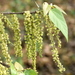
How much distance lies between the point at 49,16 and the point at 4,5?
5377 mm

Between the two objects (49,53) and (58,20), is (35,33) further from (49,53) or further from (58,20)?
(49,53)

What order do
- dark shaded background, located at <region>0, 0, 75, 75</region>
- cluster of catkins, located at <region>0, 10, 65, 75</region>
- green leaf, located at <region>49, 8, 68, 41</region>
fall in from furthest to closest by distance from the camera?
1. dark shaded background, located at <region>0, 0, 75, 75</region>
2. cluster of catkins, located at <region>0, 10, 65, 75</region>
3. green leaf, located at <region>49, 8, 68, 41</region>

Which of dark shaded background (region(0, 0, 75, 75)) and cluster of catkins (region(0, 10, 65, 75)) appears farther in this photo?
dark shaded background (region(0, 0, 75, 75))

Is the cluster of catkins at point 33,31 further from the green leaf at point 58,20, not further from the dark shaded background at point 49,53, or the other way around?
the dark shaded background at point 49,53

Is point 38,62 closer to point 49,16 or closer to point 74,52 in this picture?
point 74,52

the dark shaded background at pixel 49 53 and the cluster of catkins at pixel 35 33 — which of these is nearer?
the cluster of catkins at pixel 35 33

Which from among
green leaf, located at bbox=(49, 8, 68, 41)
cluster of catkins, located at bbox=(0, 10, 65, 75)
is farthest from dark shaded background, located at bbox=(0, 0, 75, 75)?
green leaf, located at bbox=(49, 8, 68, 41)

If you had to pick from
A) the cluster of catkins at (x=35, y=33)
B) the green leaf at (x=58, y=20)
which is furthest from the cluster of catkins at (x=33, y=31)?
the green leaf at (x=58, y=20)

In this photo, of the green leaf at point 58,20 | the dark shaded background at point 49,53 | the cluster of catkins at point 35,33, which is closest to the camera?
the green leaf at point 58,20

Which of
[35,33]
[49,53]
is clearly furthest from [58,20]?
[49,53]

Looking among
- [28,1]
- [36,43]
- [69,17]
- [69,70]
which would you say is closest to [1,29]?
[36,43]

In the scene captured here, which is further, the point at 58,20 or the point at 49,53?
the point at 49,53

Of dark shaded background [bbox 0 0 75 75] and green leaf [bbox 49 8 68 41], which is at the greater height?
dark shaded background [bbox 0 0 75 75]

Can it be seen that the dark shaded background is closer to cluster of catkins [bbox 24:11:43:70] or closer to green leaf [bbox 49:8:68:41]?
cluster of catkins [bbox 24:11:43:70]
